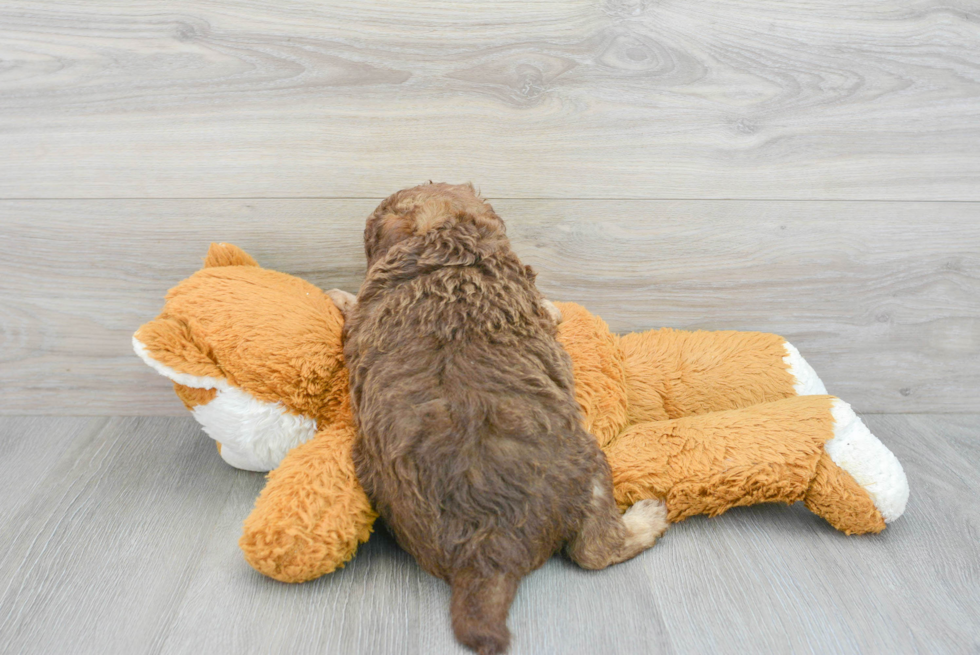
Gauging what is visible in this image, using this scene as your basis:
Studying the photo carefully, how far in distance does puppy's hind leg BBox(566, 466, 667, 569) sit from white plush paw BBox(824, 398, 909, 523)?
314 mm

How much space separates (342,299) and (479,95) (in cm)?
43

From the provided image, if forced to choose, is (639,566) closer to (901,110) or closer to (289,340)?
(289,340)

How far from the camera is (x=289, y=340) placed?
1.04 m

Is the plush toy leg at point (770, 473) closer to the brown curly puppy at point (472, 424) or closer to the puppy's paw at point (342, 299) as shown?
the brown curly puppy at point (472, 424)

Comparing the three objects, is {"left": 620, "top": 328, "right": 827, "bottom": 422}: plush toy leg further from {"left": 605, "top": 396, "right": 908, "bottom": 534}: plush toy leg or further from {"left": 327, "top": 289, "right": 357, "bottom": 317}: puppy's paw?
{"left": 327, "top": 289, "right": 357, "bottom": 317}: puppy's paw

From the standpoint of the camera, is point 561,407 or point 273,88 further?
point 273,88

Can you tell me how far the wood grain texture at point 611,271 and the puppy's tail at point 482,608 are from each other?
2.02ft

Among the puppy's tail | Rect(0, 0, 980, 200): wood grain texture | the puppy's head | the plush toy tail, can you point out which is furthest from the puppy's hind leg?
the plush toy tail

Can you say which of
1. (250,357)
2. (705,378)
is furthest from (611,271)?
(250,357)

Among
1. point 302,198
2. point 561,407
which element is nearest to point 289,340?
point 302,198

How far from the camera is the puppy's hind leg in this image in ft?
3.09

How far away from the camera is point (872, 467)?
3.36 ft

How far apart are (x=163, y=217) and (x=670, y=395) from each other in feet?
3.22

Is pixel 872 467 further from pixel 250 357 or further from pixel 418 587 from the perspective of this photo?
pixel 250 357
